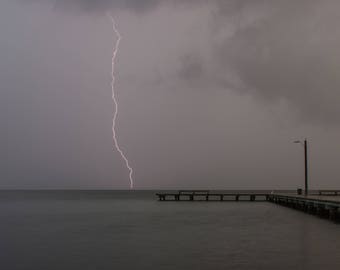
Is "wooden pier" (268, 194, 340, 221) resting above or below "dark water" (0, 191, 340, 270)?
above

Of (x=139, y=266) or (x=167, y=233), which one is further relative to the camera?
(x=167, y=233)

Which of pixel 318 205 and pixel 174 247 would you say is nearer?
pixel 174 247

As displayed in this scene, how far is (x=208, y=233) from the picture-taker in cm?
3516

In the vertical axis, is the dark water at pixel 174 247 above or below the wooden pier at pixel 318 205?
below

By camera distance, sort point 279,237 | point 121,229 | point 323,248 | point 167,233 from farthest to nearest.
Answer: point 121,229
point 167,233
point 279,237
point 323,248

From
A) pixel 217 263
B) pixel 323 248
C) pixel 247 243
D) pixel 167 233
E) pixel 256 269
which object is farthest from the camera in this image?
pixel 167 233

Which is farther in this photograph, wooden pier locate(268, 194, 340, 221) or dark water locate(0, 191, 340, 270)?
wooden pier locate(268, 194, 340, 221)

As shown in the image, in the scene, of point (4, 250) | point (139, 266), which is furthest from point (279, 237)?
point (4, 250)

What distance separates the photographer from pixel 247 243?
95.3 feet

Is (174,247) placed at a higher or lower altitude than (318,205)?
lower

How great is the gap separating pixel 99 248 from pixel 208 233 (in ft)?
31.8

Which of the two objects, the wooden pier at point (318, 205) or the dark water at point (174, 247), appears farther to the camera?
the wooden pier at point (318, 205)

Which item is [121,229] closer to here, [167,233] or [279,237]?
[167,233]

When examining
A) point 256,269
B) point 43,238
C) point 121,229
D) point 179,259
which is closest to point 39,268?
point 179,259
